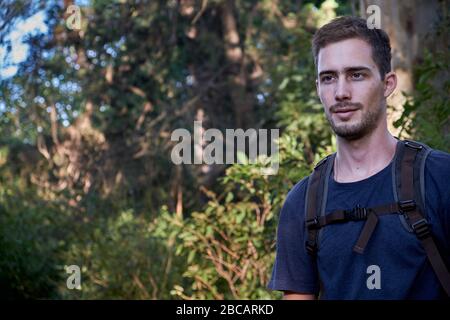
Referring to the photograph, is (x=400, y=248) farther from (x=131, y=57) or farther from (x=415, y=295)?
(x=131, y=57)

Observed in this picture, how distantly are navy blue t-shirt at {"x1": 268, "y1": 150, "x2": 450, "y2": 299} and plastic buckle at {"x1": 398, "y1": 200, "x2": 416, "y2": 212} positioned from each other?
33 mm

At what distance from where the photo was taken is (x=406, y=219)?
2965 mm

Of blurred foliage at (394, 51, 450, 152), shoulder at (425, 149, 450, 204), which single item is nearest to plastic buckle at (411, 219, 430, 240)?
shoulder at (425, 149, 450, 204)

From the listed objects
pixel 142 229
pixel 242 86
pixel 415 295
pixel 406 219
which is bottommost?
pixel 142 229

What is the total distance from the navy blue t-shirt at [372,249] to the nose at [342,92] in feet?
0.97

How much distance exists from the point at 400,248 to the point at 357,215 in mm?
181

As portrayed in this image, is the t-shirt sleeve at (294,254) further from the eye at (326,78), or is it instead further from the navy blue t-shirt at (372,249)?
the eye at (326,78)

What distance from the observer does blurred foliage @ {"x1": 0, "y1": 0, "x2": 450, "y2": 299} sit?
32.0 ft

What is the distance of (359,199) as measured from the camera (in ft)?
10.1

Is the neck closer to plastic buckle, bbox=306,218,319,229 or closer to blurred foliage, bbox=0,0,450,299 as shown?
plastic buckle, bbox=306,218,319,229

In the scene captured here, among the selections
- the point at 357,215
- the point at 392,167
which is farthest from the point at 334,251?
the point at 392,167

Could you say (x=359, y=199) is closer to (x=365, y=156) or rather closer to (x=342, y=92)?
(x=365, y=156)

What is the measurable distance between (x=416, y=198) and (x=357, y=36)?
689mm

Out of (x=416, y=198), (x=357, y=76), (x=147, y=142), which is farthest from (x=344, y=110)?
(x=147, y=142)
